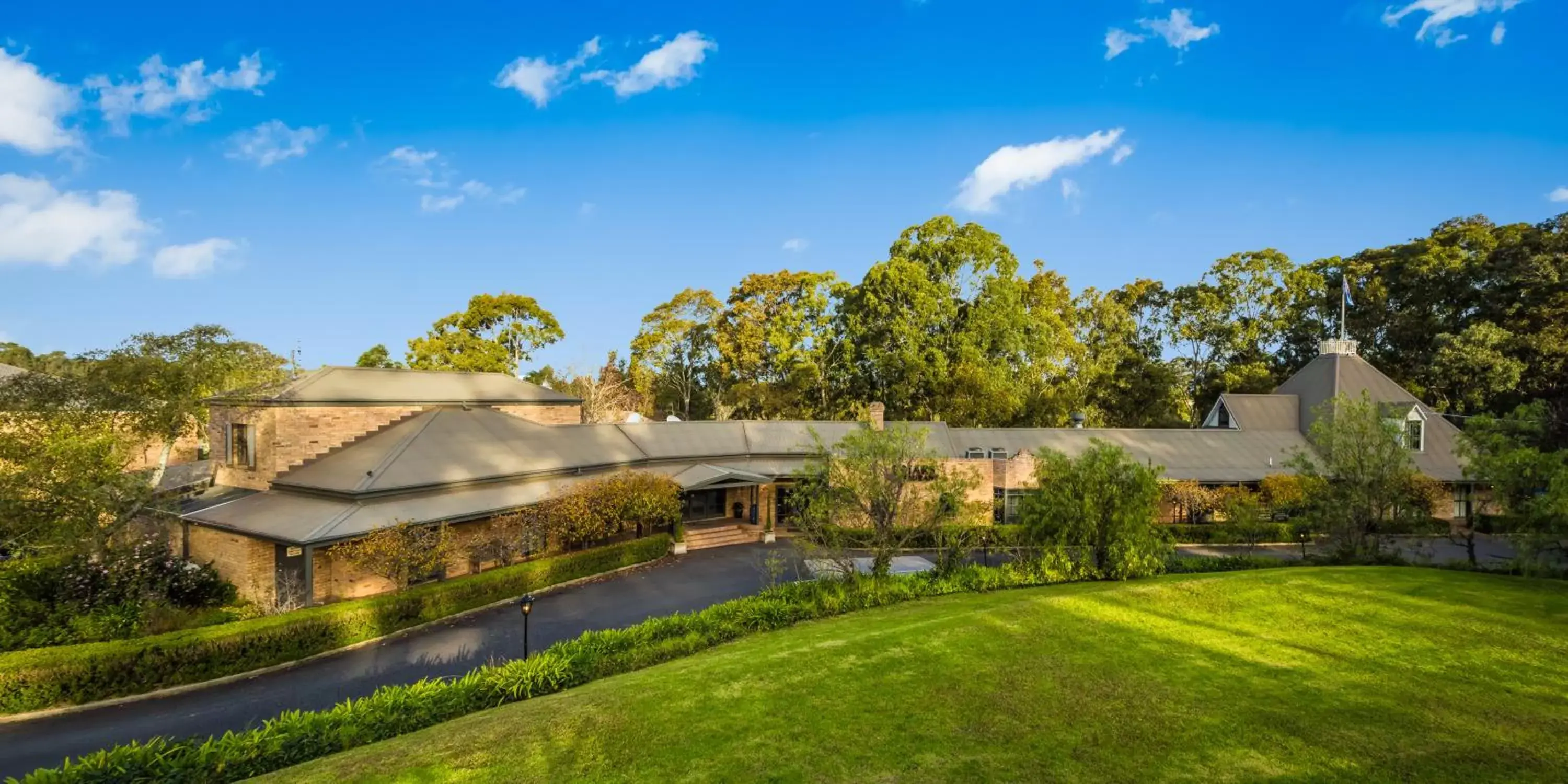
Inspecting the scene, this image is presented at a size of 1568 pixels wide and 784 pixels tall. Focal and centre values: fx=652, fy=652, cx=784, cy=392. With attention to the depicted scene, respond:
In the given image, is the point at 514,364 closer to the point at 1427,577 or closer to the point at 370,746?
the point at 370,746

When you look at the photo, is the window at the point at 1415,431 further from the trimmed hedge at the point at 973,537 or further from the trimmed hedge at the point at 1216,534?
the trimmed hedge at the point at 973,537

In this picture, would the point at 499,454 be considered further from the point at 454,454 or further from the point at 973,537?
the point at 973,537

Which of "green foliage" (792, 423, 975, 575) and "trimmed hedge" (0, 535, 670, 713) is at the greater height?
"green foliage" (792, 423, 975, 575)

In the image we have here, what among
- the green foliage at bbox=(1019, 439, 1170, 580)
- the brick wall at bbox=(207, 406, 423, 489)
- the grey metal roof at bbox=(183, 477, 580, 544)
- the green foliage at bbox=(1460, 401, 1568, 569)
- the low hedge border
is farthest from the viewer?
the brick wall at bbox=(207, 406, 423, 489)

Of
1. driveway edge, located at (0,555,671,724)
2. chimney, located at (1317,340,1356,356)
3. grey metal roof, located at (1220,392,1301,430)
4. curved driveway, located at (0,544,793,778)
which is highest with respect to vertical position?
chimney, located at (1317,340,1356,356)

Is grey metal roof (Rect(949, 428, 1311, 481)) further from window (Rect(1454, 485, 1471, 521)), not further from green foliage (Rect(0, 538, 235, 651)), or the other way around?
green foliage (Rect(0, 538, 235, 651))

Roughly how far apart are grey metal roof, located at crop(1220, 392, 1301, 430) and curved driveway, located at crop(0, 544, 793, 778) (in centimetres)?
2737

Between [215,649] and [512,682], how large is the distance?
24.0 ft

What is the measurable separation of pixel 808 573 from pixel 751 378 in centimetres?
2785

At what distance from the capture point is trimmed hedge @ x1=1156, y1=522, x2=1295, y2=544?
26.4m

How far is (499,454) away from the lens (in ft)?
77.0

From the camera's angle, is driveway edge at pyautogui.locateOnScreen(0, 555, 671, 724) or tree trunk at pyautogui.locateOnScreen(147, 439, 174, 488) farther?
tree trunk at pyautogui.locateOnScreen(147, 439, 174, 488)

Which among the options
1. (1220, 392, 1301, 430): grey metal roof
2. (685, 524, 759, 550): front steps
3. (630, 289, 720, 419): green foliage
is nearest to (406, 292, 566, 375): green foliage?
(630, 289, 720, 419): green foliage

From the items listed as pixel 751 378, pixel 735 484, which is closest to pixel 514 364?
pixel 751 378
